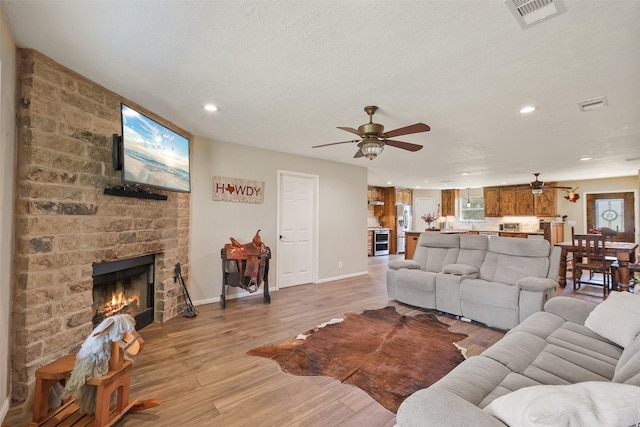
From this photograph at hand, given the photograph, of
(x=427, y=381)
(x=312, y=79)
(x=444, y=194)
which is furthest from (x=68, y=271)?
(x=444, y=194)

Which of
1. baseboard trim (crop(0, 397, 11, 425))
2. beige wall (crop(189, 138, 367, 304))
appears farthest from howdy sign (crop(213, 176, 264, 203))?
baseboard trim (crop(0, 397, 11, 425))

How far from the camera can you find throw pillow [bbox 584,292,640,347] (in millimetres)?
1820

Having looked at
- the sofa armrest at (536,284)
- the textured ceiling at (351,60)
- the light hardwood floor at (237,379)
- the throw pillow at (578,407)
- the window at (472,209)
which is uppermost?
the textured ceiling at (351,60)

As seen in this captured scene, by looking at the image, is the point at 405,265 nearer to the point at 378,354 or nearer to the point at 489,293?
the point at 489,293

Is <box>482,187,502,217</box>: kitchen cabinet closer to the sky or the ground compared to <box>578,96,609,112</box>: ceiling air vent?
closer to the ground

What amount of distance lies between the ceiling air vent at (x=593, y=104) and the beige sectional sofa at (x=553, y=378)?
1.83 metres

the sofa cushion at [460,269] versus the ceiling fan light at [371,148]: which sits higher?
the ceiling fan light at [371,148]

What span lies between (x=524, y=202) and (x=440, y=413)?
32.8 ft

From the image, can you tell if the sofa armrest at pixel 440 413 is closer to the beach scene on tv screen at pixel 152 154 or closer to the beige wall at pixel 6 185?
the beige wall at pixel 6 185

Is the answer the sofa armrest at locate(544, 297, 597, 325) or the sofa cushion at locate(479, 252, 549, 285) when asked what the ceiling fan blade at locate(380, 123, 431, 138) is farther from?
the sofa cushion at locate(479, 252, 549, 285)

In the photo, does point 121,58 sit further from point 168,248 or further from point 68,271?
point 168,248

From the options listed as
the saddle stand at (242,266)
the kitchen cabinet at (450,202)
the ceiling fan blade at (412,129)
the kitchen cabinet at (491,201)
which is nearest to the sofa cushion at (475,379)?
the ceiling fan blade at (412,129)

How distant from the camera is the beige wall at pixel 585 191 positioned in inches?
291

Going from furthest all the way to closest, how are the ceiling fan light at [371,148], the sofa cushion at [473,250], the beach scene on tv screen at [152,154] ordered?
the sofa cushion at [473,250] < the ceiling fan light at [371,148] < the beach scene on tv screen at [152,154]
